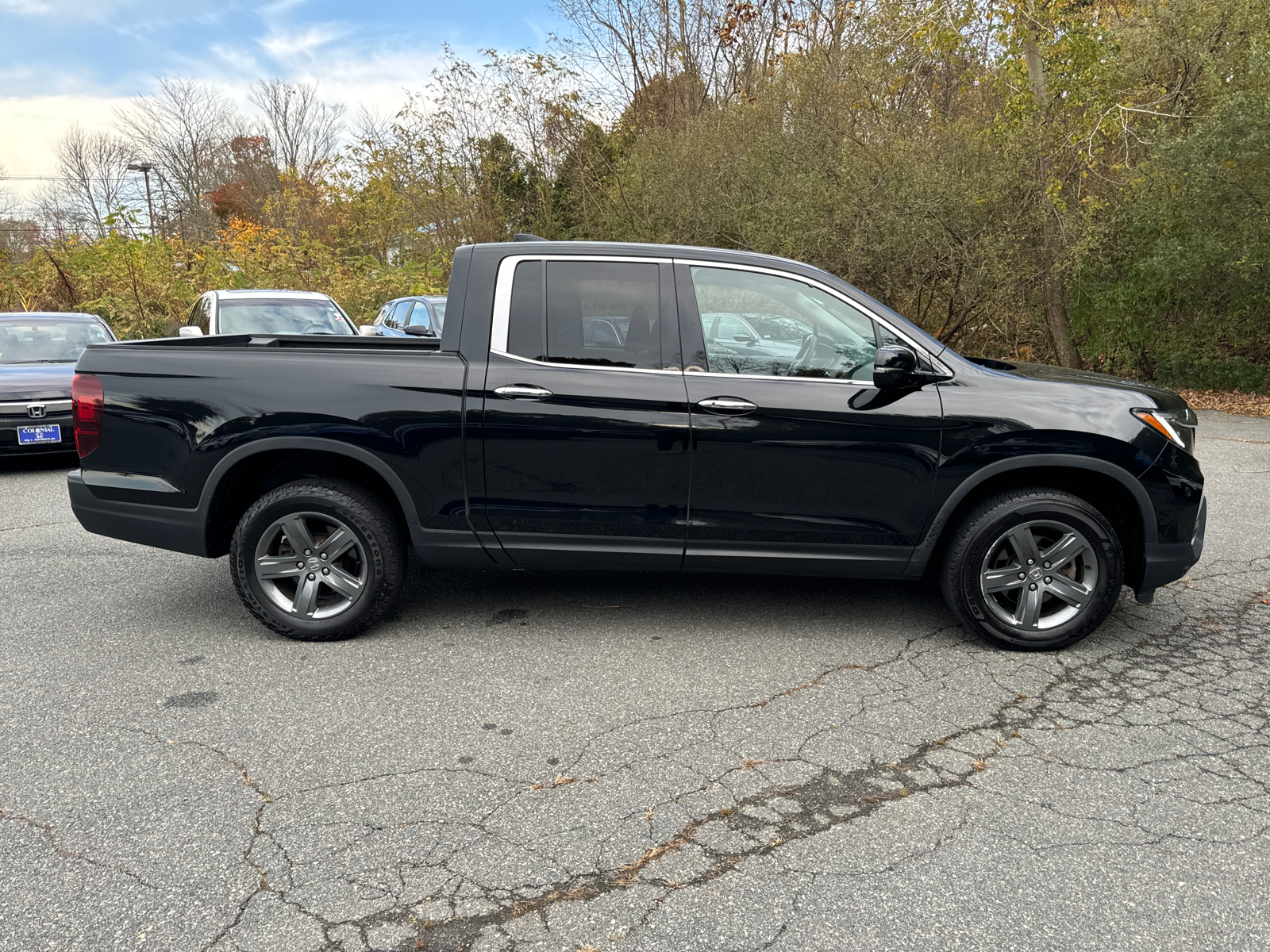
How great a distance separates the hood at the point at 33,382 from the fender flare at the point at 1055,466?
7.79m

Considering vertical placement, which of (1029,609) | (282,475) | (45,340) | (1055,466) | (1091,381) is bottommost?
(1029,609)

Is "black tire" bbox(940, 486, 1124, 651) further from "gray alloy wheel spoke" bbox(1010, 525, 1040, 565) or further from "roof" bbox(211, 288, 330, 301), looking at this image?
"roof" bbox(211, 288, 330, 301)

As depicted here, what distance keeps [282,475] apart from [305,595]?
2.12 feet

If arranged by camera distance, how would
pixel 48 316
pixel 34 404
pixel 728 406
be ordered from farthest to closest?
pixel 48 316, pixel 34 404, pixel 728 406

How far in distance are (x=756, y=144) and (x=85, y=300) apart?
16214mm

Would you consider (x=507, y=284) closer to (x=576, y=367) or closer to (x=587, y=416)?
(x=576, y=367)

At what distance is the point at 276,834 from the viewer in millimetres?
2783

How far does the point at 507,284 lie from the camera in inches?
169

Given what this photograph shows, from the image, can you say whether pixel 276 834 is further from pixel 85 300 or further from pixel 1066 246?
Result: pixel 85 300

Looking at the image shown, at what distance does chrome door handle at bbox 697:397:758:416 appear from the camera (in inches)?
→ 161

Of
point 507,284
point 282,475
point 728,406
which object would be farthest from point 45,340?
point 728,406

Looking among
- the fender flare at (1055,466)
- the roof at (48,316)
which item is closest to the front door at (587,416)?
the fender flare at (1055,466)

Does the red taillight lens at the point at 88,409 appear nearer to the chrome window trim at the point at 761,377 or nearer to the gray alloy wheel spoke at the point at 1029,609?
the chrome window trim at the point at 761,377

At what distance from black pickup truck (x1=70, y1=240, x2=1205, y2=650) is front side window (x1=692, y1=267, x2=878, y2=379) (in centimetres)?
1
